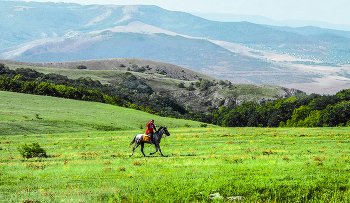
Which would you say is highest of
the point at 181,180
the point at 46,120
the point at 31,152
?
the point at 181,180

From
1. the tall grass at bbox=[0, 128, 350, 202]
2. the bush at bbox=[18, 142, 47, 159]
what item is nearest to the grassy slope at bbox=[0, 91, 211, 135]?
the bush at bbox=[18, 142, 47, 159]

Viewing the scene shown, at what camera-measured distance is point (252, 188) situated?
496 inches

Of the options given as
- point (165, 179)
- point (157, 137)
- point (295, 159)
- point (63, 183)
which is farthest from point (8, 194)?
point (295, 159)

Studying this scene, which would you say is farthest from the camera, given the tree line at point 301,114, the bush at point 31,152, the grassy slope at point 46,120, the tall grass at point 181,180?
the tree line at point 301,114

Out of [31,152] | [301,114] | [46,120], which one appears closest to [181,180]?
[31,152]

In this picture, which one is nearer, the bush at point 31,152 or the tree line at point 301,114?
the bush at point 31,152

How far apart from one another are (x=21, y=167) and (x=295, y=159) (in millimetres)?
17606

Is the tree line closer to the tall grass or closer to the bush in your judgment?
the tall grass

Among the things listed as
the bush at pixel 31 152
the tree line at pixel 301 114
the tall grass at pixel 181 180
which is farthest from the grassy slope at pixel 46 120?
the tree line at pixel 301 114

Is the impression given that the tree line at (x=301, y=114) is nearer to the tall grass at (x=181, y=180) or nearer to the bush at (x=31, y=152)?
the tall grass at (x=181, y=180)

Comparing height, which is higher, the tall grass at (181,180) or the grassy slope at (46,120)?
the tall grass at (181,180)

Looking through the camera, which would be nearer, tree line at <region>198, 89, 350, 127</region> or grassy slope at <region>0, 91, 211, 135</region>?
grassy slope at <region>0, 91, 211, 135</region>

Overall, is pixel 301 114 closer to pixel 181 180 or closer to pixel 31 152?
pixel 31 152

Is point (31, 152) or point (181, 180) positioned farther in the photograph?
point (31, 152)
